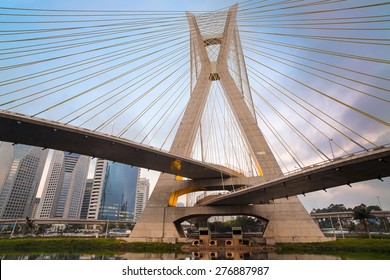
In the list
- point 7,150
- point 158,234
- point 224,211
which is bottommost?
point 158,234

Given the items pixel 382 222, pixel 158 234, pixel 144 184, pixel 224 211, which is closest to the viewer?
pixel 158 234

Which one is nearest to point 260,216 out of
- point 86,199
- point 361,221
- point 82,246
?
point 82,246

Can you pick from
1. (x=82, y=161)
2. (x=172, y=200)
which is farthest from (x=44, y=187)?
(x=172, y=200)

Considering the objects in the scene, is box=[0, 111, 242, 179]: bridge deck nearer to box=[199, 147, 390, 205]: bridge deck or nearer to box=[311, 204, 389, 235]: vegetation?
box=[199, 147, 390, 205]: bridge deck

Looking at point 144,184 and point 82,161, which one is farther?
point 144,184
